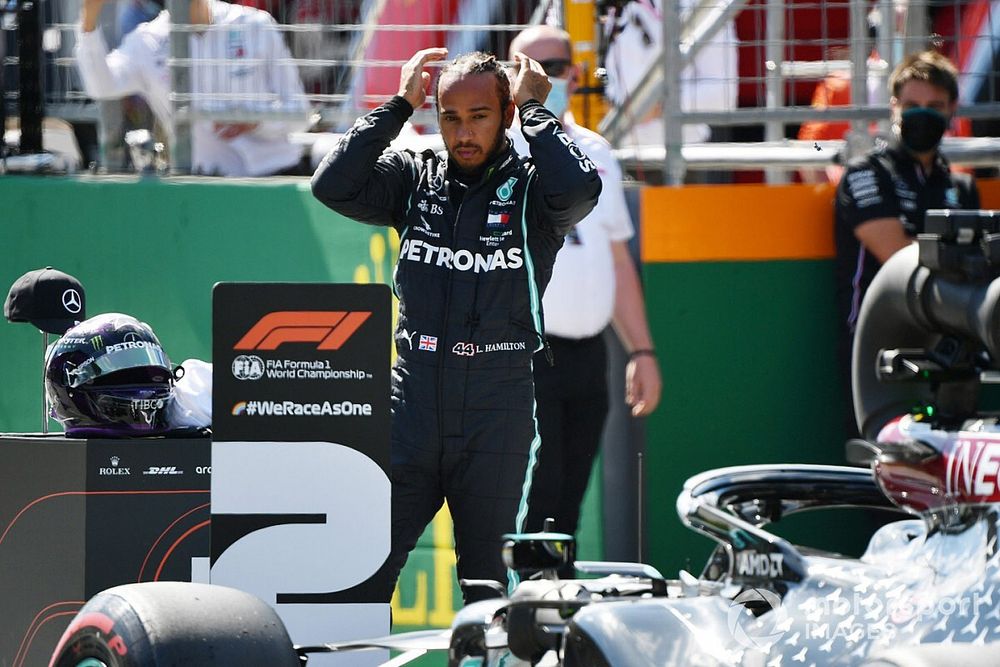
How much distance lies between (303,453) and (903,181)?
315cm

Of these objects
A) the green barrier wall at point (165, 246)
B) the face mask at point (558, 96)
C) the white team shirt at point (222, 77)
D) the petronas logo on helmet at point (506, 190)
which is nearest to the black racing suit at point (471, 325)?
the petronas logo on helmet at point (506, 190)

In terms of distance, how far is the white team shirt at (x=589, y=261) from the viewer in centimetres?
610

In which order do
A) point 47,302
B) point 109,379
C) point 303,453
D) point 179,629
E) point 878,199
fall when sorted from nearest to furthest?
1. point 179,629
2. point 303,453
3. point 109,379
4. point 47,302
5. point 878,199

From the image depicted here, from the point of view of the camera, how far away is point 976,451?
2939 mm

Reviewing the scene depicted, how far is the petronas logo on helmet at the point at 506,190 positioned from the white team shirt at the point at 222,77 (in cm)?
250

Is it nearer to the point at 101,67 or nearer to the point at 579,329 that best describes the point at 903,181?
the point at 579,329

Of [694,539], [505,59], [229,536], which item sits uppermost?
[505,59]

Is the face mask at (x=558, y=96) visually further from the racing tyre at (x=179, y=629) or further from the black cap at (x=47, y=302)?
the racing tyre at (x=179, y=629)

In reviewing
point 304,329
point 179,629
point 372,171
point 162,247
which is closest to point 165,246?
point 162,247

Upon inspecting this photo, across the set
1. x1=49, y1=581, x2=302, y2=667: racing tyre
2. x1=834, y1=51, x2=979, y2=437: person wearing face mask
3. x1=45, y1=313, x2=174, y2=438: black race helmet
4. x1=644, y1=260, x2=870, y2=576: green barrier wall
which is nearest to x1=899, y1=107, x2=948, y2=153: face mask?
x1=834, y1=51, x2=979, y2=437: person wearing face mask

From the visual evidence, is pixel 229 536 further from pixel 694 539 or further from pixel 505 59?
pixel 505 59

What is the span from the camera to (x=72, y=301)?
540 centimetres

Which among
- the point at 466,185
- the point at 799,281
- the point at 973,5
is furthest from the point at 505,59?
the point at 466,185

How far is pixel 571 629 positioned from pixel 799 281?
3822mm
